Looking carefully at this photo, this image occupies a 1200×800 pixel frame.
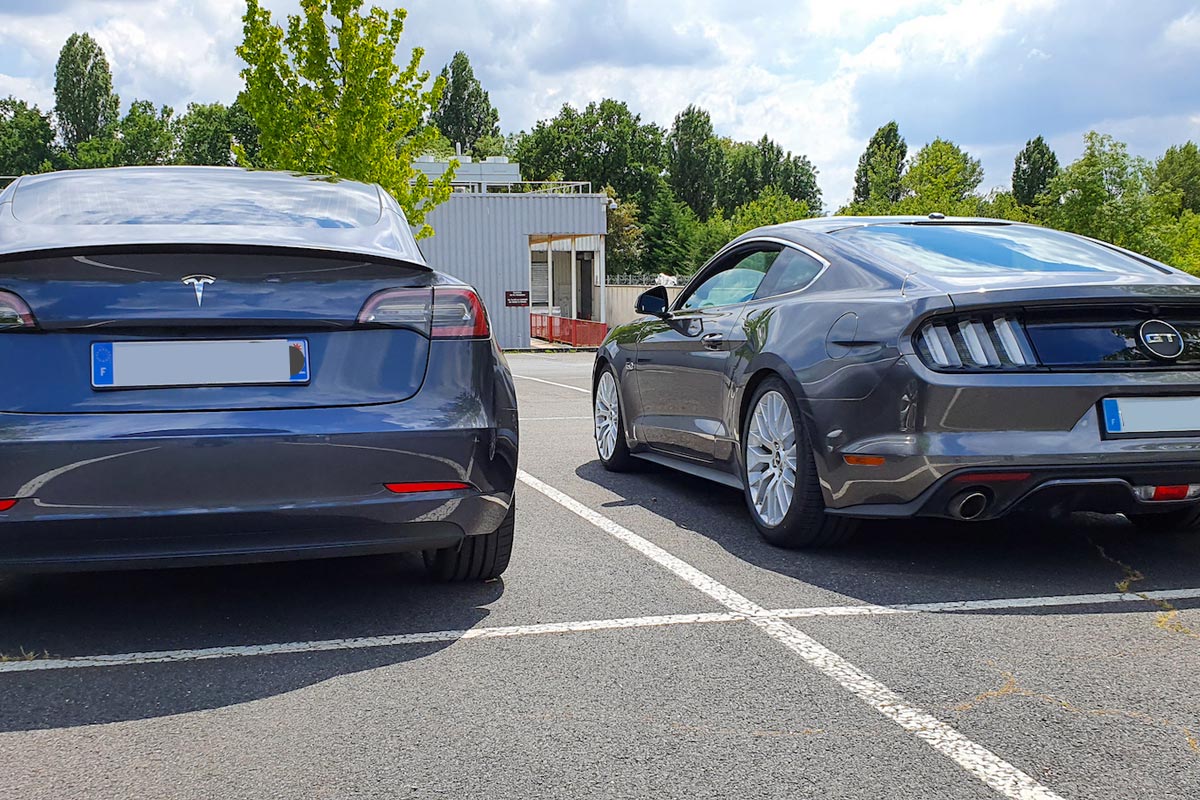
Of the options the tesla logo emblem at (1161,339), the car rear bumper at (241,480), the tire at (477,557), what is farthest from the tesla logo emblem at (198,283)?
the tesla logo emblem at (1161,339)

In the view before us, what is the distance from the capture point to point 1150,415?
4.27 m

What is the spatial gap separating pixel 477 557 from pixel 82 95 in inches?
4202

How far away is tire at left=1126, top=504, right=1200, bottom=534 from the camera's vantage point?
512cm

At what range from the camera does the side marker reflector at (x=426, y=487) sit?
366 cm

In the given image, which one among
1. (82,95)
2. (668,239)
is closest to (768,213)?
(668,239)

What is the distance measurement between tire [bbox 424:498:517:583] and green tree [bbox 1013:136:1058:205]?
376 ft

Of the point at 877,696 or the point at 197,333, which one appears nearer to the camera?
the point at 877,696

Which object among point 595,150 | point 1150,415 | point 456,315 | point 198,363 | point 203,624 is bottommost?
point 203,624

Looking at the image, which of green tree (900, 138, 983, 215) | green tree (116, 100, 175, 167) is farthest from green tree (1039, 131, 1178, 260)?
green tree (116, 100, 175, 167)

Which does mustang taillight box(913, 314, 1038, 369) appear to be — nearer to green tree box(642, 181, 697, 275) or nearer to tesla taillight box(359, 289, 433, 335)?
tesla taillight box(359, 289, 433, 335)

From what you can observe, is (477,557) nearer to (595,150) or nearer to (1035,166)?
(595,150)

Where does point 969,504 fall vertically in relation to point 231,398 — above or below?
below

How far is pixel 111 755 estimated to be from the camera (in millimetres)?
2785

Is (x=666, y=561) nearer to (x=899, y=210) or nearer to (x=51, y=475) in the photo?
(x=51, y=475)
